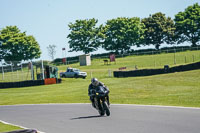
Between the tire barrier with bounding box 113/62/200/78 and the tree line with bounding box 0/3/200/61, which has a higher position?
the tree line with bounding box 0/3/200/61

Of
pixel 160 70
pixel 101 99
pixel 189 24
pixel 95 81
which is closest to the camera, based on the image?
pixel 95 81

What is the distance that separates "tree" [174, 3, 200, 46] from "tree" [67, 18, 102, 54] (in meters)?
19.7

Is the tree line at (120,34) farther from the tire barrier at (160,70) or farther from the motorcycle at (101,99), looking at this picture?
A: the motorcycle at (101,99)

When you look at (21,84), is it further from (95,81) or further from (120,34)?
(120,34)

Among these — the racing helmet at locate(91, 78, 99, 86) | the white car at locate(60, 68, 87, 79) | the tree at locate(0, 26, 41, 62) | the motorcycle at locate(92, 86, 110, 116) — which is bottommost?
the motorcycle at locate(92, 86, 110, 116)

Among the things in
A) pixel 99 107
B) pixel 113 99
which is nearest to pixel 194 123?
pixel 99 107

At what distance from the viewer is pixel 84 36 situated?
319 feet

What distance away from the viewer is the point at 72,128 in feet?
39.8

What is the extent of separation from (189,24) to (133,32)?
44.9ft

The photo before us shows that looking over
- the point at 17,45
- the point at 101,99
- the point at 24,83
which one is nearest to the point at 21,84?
the point at 24,83

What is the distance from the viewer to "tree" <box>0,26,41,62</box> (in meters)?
91.2

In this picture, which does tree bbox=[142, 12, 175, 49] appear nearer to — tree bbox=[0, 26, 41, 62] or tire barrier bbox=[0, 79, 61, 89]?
tree bbox=[0, 26, 41, 62]

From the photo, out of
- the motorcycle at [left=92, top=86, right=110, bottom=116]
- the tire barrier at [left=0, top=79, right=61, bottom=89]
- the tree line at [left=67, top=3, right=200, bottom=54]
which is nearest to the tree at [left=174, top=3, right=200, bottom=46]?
the tree line at [left=67, top=3, right=200, bottom=54]

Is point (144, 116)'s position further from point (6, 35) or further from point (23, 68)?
point (6, 35)
